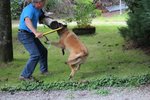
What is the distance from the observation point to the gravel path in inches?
258

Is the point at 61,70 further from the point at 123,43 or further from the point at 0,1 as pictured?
the point at 123,43

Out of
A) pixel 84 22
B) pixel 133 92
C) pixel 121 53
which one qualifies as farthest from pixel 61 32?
pixel 84 22

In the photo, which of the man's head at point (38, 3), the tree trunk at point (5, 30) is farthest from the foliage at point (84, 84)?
the tree trunk at point (5, 30)

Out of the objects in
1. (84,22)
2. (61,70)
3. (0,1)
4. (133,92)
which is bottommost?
(84,22)

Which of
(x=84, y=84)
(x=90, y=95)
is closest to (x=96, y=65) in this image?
(x=84, y=84)

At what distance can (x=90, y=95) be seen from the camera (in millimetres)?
6699

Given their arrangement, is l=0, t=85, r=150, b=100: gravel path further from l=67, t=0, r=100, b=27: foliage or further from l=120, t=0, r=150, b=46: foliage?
l=67, t=0, r=100, b=27: foliage

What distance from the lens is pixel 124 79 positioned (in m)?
7.46

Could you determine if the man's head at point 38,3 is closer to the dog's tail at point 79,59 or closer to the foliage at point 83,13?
the dog's tail at point 79,59

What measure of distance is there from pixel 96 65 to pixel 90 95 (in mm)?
2664

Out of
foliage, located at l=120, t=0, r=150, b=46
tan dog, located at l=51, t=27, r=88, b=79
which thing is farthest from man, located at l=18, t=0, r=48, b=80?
foliage, located at l=120, t=0, r=150, b=46

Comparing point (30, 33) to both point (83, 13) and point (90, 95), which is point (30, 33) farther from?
point (83, 13)

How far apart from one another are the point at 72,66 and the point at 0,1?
2.71 metres

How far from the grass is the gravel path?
0.90 meters
